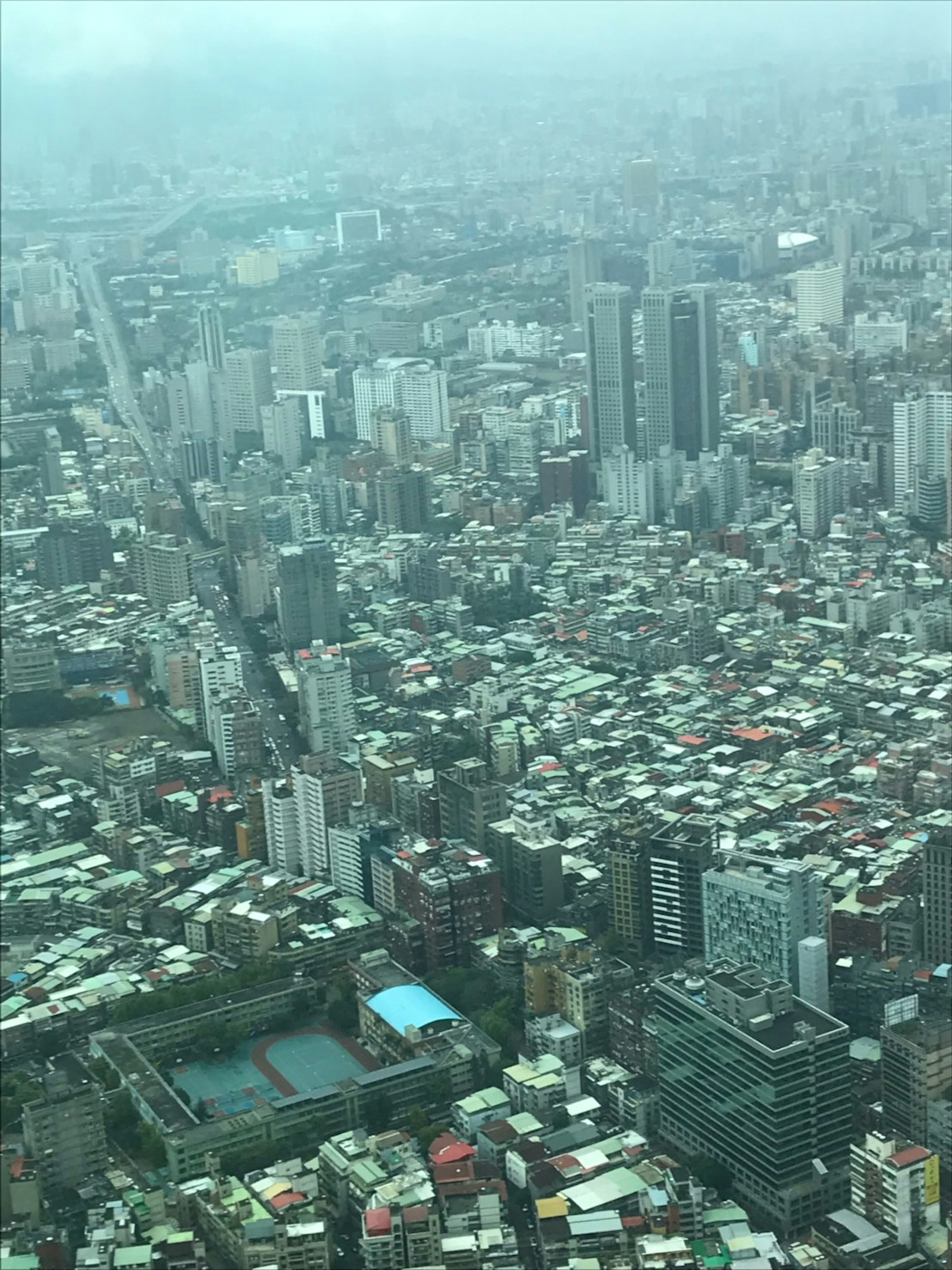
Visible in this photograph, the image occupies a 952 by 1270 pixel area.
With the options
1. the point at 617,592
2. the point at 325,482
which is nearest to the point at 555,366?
the point at 325,482

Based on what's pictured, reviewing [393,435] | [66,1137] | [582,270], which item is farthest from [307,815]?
[582,270]

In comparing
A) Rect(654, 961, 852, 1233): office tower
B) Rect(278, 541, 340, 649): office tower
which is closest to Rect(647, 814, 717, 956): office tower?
Rect(654, 961, 852, 1233): office tower

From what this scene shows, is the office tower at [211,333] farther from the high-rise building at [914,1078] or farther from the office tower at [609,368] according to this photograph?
the high-rise building at [914,1078]

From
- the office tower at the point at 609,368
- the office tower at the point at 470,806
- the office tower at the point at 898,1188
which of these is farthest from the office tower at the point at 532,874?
the office tower at the point at 609,368

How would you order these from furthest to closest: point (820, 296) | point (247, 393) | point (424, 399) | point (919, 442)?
1. point (820, 296)
2. point (424, 399)
3. point (247, 393)
4. point (919, 442)

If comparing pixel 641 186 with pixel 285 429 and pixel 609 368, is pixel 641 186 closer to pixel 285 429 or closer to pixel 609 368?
pixel 609 368
